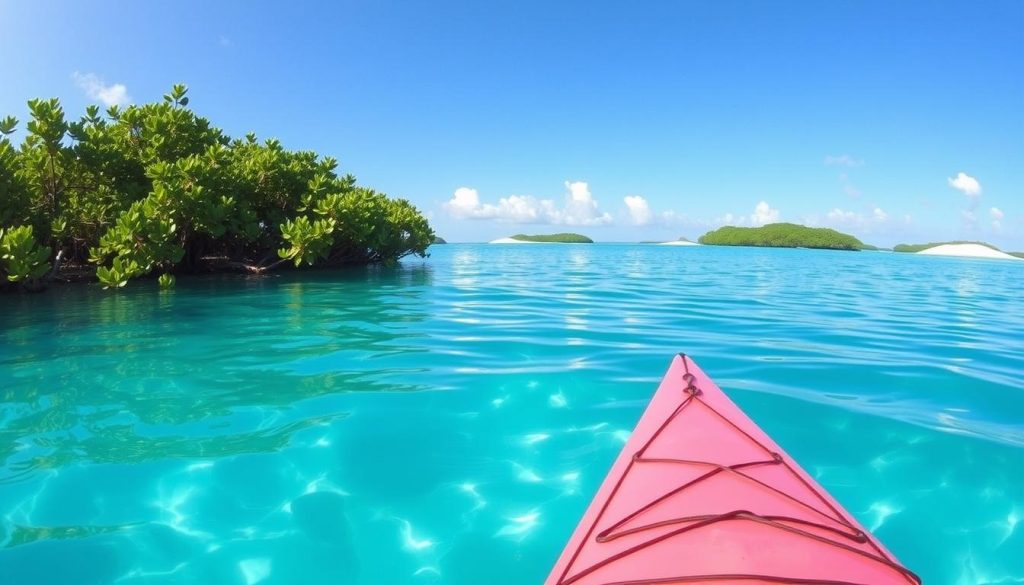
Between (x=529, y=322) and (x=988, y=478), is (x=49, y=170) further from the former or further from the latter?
(x=988, y=478)

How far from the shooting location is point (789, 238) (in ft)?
336

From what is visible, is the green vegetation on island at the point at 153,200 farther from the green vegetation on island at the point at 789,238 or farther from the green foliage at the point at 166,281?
the green vegetation on island at the point at 789,238

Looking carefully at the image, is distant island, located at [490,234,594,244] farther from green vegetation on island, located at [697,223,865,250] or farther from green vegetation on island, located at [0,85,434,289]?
green vegetation on island, located at [0,85,434,289]

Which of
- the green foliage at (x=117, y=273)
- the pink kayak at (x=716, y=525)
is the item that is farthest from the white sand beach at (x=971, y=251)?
the green foliage at (x=117, y=273)

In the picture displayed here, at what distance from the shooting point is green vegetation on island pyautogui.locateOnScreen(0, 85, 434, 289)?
36.7ft

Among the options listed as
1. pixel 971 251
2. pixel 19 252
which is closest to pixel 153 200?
pixel 19 252

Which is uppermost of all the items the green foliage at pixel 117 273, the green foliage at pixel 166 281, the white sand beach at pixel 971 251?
the white sand beach at pixel 971 251

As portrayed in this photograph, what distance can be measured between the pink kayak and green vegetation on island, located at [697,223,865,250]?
359 ft

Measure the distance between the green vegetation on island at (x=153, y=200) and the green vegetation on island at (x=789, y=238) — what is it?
101 meters

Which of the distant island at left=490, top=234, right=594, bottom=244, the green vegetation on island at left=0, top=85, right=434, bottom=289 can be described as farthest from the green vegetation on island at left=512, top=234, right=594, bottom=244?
the green vegetation on island at left=0, top=85, right=434, bottom=289

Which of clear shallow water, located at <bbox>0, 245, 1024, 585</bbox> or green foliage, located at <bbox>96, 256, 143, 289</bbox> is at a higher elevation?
green foliage, located at <bbox>96, 256, 143, 289</bbox>

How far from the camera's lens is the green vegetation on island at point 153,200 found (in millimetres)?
11188

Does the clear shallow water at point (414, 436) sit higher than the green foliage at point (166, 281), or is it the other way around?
the green foliage at point (166, 281)

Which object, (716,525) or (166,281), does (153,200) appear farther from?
(716,525)
